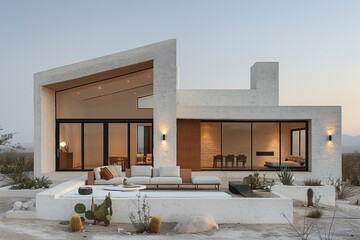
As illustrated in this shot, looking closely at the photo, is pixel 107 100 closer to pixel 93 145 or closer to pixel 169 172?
pixel 93 145

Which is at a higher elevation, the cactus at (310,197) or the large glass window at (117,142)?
the large glass window at (117,142)

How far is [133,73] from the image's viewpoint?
16.7 meters

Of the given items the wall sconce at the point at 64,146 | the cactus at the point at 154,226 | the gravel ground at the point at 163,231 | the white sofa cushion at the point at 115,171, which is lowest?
the gravel ground at the point at 163,231

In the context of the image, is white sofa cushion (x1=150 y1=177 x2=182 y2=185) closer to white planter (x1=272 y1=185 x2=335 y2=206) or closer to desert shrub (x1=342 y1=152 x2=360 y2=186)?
white planter (x1=272 y1=185 x2=335 y2=206)

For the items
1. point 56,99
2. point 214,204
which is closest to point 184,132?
point 56,99

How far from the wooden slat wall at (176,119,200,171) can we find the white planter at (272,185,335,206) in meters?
5.37

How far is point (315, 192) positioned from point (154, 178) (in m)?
5.10

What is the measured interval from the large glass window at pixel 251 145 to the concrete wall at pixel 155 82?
2.84 meters

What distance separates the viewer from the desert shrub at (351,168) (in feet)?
57.3

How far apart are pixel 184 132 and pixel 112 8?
611cm

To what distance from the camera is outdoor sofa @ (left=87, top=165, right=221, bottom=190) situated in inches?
480

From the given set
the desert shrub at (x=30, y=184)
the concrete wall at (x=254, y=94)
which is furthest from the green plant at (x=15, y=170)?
the concrete wall at (x=254, y=94)

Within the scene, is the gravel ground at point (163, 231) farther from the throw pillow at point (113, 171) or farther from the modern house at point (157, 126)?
the modern house at point (157, 126)

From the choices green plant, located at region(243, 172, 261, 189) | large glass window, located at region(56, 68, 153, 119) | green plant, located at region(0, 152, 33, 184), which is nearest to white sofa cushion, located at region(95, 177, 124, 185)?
green plant, located at region(0, 152, 33, 184)
